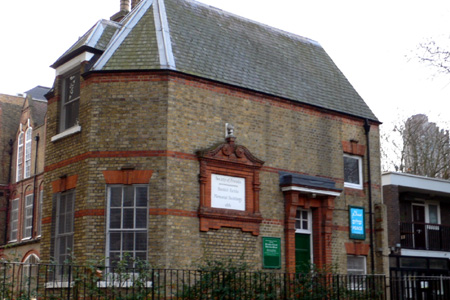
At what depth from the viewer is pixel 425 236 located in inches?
1113

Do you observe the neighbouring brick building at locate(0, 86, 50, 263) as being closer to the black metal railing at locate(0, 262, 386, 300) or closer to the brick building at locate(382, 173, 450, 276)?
the black metal railing at locate(0, 262, 386, 300)

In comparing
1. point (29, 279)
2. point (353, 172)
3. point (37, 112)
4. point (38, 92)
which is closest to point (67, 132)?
point (29, 279)

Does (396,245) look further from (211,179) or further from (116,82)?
(116,82)

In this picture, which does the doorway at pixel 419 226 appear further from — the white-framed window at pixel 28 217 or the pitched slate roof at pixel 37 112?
the pitched slate roof at pixel 37 112

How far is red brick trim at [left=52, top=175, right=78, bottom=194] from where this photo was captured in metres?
17.7

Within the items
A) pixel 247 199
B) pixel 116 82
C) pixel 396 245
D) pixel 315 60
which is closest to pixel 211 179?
pixel 247 199

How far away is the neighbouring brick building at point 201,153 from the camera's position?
1689 centimetres

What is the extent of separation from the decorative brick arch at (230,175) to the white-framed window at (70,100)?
4.08m

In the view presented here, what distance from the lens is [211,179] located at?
17.6 m

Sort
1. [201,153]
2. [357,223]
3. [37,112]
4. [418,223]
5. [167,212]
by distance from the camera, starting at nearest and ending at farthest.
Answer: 1. [167,212]
2. [201,153]
3. [357,223]
4. [418,223]
5. [37,112]

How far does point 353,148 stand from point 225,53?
5.58 m

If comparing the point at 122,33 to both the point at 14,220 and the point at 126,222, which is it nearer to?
the point at 126,222

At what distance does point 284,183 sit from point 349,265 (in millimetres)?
4015

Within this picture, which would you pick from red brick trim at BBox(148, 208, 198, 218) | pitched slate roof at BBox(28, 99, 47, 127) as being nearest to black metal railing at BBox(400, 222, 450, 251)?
red brick trim at BBox(148, 208, 198, 218)
